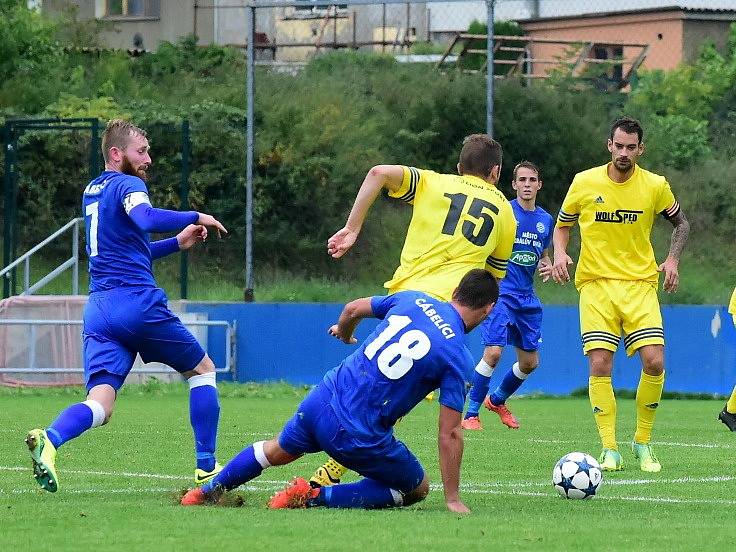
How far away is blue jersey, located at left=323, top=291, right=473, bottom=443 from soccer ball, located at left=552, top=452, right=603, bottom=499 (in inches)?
43.8

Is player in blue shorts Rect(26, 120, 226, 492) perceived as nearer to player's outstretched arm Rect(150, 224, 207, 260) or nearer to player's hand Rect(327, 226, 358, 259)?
player's outstretched arm Rect(150, 224, 207, 260)

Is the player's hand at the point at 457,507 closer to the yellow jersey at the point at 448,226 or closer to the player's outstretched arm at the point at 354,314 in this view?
the player's outstretched arm at the point at 354,314

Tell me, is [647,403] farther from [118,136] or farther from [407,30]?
[407,30]

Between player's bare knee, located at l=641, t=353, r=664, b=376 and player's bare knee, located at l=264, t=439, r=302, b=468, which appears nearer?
player's bare knee, located at l=264, t=439, r=302, b=468

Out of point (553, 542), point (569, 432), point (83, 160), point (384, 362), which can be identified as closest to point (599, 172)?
point (569, 432)

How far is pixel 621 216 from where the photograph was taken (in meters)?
10.4

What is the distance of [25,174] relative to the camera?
21562 millimetres

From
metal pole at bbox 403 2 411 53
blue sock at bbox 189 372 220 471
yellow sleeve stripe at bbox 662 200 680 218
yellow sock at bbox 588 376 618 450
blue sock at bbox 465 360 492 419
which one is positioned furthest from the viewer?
metal pole at bbox 403 2 411 53

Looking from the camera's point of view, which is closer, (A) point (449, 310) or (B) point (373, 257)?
(A) point (449, 310)

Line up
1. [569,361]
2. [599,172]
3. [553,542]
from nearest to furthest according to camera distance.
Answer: [553,542], [599,172], [569,361]

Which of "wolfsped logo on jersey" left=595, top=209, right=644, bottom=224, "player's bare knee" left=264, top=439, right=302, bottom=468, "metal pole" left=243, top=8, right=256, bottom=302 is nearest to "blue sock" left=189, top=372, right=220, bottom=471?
"player's bare knee" left=264, top=439, right=302, bottom=468

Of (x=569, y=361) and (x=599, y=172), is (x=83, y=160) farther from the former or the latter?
(x=599, y=172)

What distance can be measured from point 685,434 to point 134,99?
1368 cm

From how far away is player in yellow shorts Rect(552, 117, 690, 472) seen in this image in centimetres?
1020
